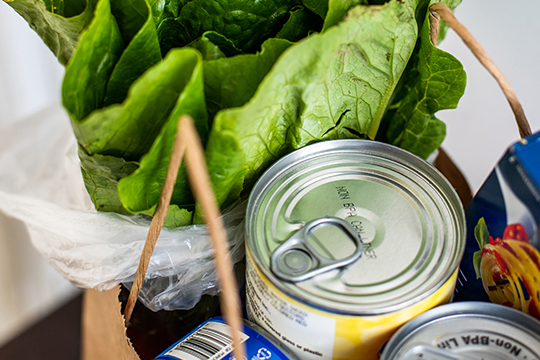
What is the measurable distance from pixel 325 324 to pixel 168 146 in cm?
20

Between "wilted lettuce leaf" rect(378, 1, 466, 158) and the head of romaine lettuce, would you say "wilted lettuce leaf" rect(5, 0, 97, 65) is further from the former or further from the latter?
"wilted lettuce leaf" rect(378, 1, 466, 158)

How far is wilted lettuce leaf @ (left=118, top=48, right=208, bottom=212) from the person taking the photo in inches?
15.2

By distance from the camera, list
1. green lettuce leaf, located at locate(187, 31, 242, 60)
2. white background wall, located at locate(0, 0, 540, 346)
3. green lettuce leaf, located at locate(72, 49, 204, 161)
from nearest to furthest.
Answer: green lettuce leaf, located at locate(72, 49, 204, 161) < green lettuce leaf, located at locate(187, 31, 242, 60) < white background wall, located at locate(0, 0, 540, 346)

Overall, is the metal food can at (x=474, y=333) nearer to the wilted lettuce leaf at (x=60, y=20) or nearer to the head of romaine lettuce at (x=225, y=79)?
the head of romaine lettuce at (x=225, y=79)

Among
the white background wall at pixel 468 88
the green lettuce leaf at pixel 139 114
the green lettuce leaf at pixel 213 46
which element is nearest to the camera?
the green lettuce leaf at pixel 139 114

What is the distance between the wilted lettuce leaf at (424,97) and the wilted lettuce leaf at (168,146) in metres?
0.25

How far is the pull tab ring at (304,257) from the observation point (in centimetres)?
41

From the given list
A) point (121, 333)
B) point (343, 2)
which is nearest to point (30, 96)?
point (121, 333)

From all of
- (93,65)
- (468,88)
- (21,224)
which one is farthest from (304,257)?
(21,224)

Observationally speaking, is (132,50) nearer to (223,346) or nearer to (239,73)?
(239,73)

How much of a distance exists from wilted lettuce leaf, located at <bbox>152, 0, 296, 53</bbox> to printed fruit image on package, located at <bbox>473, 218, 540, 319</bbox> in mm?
323

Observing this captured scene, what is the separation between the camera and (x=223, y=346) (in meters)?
0.46

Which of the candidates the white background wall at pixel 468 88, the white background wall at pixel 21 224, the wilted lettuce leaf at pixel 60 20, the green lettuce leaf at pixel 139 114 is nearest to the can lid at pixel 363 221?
the green lettuce leaf at pixel 139 114

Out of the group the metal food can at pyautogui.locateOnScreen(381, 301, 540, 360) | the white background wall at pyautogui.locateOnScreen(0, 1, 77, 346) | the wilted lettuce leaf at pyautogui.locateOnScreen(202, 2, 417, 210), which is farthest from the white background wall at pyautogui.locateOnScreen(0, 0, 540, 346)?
the metal food can at pyautogui.locateOnScreen(381, 301, 540, 360)
